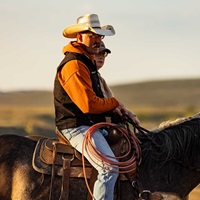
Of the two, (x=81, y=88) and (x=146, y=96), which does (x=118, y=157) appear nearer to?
(x=81, y=88)

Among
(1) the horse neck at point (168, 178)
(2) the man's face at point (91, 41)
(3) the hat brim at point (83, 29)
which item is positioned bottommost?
(1) the horse neck at point (168, 178)

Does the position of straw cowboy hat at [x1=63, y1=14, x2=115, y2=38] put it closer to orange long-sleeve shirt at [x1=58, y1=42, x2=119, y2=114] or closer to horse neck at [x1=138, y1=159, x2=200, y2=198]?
orange long-sleeve shirt at [x1=58, y1=42, x2=119, y2=114]

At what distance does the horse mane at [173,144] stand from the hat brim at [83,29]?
4.54 ft

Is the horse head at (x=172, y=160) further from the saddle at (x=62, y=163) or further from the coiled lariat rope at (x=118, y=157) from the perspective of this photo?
the saddle at (x=62, y=163)

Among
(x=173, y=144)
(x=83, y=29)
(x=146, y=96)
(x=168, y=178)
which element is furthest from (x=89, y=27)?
(x=146, y=96)

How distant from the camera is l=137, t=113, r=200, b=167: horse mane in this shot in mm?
8328

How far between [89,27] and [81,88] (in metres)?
0.84

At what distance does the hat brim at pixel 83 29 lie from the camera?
8.23 metres

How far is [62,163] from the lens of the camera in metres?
8.23

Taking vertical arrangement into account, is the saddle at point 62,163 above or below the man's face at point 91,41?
below

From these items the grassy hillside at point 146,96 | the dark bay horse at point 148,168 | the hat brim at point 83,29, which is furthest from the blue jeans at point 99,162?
the grassy hillside at point 146,96

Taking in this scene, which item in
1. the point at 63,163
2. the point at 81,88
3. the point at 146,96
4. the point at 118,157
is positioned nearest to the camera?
the point at 81,88

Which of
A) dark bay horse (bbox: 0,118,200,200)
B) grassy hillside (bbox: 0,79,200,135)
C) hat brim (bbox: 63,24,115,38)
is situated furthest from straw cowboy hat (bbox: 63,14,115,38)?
grassy hillside (bbox: 0,79,200,135)

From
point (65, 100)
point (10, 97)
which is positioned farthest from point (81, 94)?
point (10, 97)
